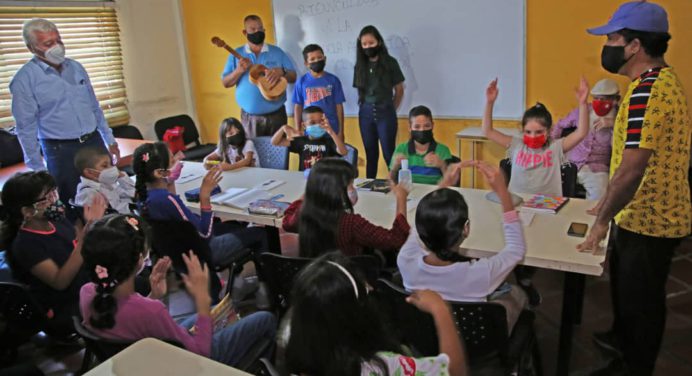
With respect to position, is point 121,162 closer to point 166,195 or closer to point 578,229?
point 166,195

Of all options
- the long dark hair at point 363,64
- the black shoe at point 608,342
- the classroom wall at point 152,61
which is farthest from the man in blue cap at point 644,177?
the classroom wall at point 152,61

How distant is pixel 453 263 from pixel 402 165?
4.60ft

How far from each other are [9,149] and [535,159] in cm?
439

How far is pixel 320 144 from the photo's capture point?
4004 mm

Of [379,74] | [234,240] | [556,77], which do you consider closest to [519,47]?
[556,77]

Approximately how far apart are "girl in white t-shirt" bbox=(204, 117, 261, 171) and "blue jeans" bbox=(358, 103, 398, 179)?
4.07ft

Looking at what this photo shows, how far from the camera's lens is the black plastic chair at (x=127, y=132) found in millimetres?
5770

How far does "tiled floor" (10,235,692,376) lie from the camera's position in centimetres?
254

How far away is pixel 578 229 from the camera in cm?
232

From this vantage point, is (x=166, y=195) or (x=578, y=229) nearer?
(x=578, y=229)

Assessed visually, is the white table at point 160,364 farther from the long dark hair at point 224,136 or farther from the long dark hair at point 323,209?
the long dark hair at point 224,136

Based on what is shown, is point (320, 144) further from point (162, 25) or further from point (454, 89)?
point (162, 25)

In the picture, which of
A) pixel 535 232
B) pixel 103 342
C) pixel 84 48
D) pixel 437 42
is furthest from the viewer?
pixel 84 48

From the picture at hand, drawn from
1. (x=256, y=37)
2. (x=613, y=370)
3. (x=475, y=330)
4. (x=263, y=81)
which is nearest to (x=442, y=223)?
(x=475, y=330)
